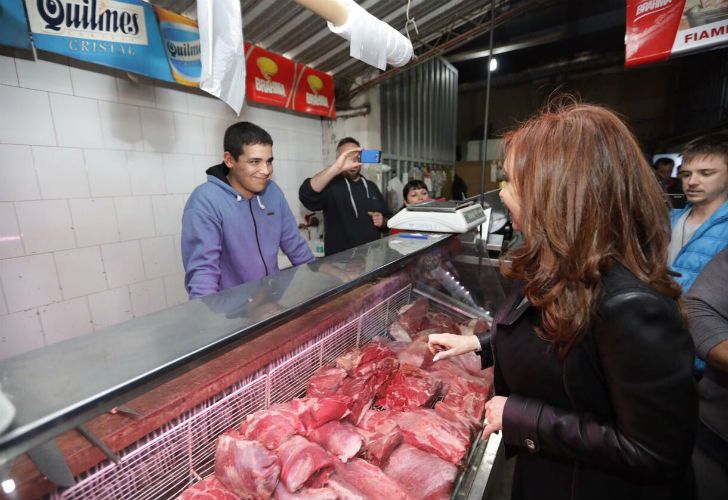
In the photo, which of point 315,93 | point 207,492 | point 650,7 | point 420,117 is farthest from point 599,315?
point 420,117

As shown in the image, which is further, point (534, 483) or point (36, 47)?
point (36, 47)

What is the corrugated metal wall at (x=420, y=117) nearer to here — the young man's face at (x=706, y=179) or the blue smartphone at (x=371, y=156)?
the blue smartphone at (x=371, y=156)

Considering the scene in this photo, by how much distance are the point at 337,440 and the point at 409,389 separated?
1.53 feet

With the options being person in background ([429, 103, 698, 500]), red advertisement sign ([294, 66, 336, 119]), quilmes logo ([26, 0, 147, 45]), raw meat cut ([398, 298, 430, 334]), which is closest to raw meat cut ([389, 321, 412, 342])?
raw meat cut ([398, 298, 430, 334])

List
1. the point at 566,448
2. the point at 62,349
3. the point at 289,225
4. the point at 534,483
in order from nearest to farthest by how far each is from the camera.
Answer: the point at 62,349 < the point at 566,448 < the point at 534,483 < the point at 289,225

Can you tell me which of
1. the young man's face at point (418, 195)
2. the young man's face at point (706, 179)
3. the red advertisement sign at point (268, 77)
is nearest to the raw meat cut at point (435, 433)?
the young man's face at point (706, 179)

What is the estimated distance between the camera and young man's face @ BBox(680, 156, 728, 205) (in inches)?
88.4

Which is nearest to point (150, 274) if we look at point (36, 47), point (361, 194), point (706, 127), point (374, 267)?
point (36, 47)

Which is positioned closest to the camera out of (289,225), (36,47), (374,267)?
A: (374,267)

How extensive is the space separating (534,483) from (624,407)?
0.52 m

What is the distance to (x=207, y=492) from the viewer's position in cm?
102

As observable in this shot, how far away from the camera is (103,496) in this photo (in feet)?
2.79

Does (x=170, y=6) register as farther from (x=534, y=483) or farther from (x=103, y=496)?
(x=534, y=483)

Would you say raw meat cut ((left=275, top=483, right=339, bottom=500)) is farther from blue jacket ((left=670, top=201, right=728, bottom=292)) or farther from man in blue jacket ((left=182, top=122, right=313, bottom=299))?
blue jacket ((left=670, top=201, right=728, bottom=292))
